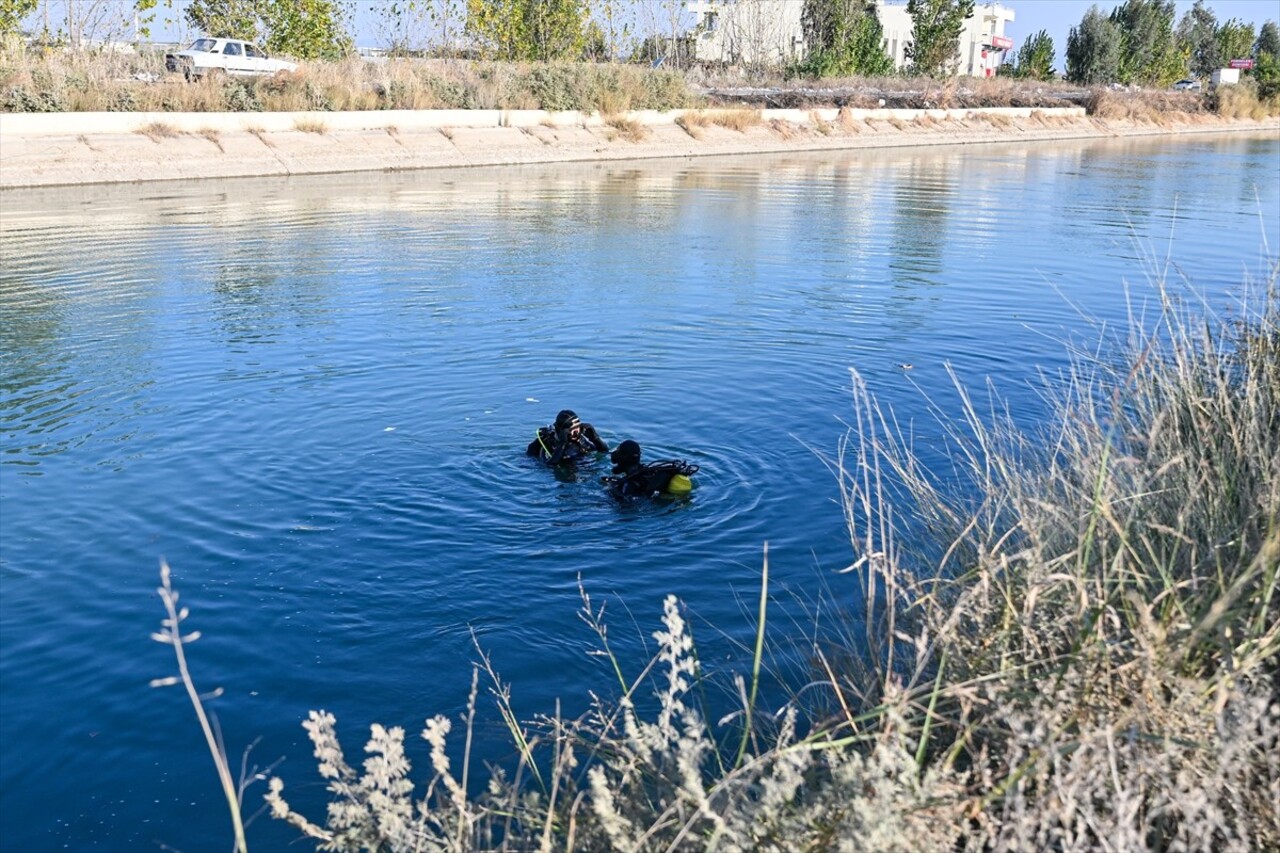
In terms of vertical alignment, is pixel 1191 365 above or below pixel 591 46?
below

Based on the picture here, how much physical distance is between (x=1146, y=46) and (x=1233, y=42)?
24365 millimetres

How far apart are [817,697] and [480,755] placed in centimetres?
160

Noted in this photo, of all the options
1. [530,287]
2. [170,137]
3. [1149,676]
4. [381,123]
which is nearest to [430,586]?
[1149,676]

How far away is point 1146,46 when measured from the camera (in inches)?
3482

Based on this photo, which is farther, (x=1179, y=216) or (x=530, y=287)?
(x=1179, y=216)

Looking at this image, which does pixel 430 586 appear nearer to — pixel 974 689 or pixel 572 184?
pixel 974 689

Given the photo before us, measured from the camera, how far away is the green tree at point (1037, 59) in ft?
270

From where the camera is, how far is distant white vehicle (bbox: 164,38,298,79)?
39.7 m

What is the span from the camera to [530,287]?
Answer: 17188 millimetres

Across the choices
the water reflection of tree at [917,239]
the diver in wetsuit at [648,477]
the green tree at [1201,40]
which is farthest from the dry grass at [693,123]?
the green tree at [1201,40]

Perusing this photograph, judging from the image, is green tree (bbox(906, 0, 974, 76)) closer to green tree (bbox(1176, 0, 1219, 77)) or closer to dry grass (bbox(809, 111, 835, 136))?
dry grass (bbox(809, 111, 835, 136))

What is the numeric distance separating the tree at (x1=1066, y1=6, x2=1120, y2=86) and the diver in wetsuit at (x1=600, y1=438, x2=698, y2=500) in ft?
270

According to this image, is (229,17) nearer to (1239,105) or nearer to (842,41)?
(842,41)

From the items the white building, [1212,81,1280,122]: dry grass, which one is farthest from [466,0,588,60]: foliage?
[1212,81,1280,122]: dry grass
